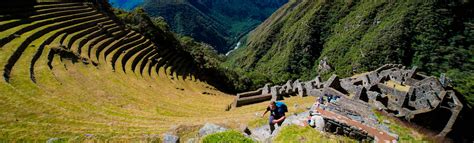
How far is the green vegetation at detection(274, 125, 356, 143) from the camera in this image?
9.58m

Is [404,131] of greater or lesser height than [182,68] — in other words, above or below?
below

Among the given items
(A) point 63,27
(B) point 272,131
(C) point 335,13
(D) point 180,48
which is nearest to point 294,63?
(C) point 335,13

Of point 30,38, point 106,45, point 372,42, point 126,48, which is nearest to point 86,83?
point 30,38

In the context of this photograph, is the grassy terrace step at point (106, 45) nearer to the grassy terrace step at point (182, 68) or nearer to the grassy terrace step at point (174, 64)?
the grassy terrace step at point (174, 64)

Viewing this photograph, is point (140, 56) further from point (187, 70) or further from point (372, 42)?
point (372, 42)

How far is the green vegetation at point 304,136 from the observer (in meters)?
9.58

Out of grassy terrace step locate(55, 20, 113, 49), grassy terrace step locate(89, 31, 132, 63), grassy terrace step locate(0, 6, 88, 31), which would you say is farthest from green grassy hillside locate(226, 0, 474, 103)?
grassy terrace step locate(0, 6, 88, 31)

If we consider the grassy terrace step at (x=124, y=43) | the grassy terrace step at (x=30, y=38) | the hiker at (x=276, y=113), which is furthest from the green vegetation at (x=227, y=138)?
the grassy terrace step at (x=124, y=43)

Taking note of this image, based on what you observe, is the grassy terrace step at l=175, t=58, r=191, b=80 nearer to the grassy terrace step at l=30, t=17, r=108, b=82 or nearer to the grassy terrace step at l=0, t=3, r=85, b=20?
the grassy terrace step at l=30, t=17, r=108, b=82

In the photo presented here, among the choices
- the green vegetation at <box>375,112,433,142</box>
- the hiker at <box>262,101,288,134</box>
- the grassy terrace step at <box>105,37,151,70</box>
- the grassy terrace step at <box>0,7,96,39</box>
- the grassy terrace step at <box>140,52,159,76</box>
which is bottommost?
the green vegetation at <box>375,112,433,142</box>

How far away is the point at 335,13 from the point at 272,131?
169017 mm

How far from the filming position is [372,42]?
11662 cm

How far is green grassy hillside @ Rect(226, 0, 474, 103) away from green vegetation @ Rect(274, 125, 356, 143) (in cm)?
6757

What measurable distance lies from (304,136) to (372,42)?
121 m
